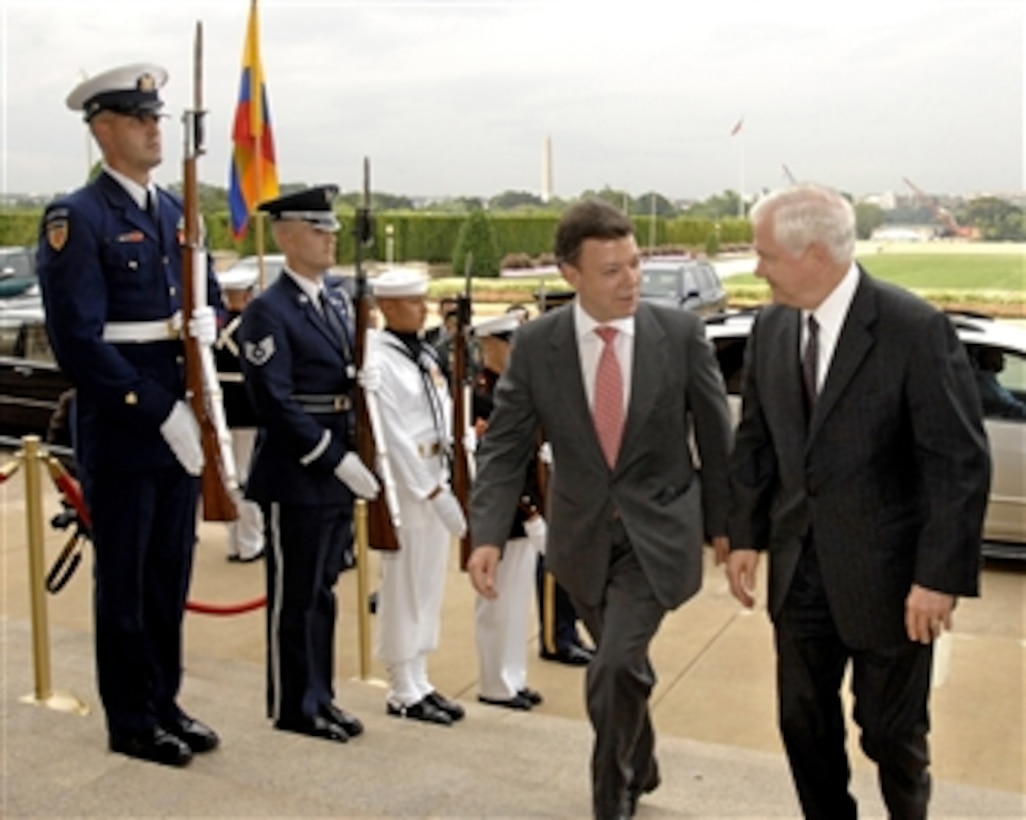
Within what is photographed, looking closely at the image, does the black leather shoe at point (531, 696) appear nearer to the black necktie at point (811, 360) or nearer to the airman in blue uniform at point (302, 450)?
the airman in blue uniform at point (302, 450)

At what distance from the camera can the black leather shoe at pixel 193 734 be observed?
4.25 metres

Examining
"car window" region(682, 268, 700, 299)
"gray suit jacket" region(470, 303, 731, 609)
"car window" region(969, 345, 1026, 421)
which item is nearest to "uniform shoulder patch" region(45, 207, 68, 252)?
"gray suit jacket" region(470, 303, 731, 609)

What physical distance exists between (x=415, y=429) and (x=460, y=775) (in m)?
1.54

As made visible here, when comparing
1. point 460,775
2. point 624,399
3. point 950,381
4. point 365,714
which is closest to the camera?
point 950,381

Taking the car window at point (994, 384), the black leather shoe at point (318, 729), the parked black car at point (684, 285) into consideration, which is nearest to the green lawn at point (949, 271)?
the parked black car at point (684, 285)

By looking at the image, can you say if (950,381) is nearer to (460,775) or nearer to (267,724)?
(460,775)

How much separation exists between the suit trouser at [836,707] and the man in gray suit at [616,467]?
423mm

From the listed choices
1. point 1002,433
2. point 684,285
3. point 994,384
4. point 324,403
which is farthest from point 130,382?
point 684,285

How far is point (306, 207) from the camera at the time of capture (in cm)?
452

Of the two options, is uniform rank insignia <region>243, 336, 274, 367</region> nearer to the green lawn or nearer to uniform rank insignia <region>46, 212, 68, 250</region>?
uniform rank insignia <region>46, 212, 68, 250</region>

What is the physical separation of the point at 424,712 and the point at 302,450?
4.01 ft

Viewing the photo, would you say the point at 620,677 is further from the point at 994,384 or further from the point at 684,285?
the point at 684,285

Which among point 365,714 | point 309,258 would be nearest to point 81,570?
point 365,714

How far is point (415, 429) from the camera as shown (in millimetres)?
5117
